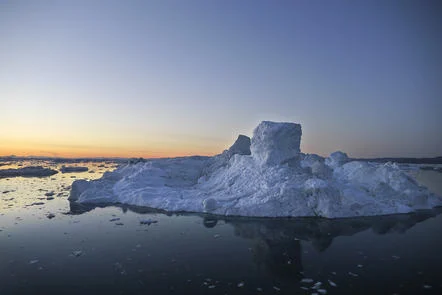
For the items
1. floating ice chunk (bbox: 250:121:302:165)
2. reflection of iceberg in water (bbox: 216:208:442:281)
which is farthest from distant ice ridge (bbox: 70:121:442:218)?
reflection of iceberg in water (bbox: 216:208:442:281)

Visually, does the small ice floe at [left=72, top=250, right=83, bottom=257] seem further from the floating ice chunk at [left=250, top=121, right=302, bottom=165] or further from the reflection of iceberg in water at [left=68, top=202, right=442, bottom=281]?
the floating ice chunk at [left=250, top=121, right=302, bottom=165]

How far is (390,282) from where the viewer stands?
32.2ft

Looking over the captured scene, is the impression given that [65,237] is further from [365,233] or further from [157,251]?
[365,233]

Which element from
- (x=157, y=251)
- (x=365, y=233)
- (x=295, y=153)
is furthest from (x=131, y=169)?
(x=365, y=233)

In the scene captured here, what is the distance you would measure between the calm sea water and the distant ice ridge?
1.28 meters

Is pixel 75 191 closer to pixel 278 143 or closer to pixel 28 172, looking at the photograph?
pixel 278 143

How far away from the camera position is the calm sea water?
9672mm

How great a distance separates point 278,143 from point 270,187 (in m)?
4.68

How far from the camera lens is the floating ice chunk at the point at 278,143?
24.2m

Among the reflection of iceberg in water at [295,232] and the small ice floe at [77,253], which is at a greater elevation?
the reflection of iceberg in water at [295,232]

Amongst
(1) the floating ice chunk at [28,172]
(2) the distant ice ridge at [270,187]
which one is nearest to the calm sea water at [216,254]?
(2) the distant ice ridge at [270,187]

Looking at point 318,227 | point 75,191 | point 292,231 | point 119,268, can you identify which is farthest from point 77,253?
point 75,191

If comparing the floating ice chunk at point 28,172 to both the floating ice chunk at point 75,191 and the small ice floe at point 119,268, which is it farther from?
the small ice floe at point 119,268

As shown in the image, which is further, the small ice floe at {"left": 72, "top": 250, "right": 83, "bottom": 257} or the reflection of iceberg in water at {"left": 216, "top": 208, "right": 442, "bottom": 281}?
the small ice floe at {"left": 72, "top": 250, "right": 83, "bottom": 257}
